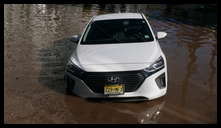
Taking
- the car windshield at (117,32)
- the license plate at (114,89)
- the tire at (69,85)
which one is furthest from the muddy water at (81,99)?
the car windshield at (117,32)

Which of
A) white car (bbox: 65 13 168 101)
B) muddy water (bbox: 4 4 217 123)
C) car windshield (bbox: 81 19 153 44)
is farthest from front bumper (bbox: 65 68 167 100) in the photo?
car windshield (bbox: 81 19 153 44)

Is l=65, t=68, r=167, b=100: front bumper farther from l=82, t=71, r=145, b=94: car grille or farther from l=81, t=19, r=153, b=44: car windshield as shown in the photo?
l=81, t=19, r=153, b=44: car windshield

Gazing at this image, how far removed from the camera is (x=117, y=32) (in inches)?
240

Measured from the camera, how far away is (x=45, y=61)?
7969 millimetres

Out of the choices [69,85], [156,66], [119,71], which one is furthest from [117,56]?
[69,85]

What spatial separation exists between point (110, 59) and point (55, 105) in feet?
4.68

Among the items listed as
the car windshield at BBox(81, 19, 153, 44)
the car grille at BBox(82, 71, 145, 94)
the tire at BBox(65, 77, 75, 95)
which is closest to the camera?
the car grille at BBox(82, 71, 145, 94)

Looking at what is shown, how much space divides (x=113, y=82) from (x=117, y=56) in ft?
1.88

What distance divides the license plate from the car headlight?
1.80ft

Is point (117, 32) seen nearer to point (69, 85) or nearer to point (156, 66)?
point (156, 66)

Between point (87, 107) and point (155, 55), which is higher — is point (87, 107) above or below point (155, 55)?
below

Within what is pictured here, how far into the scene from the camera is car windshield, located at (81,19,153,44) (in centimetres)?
583
